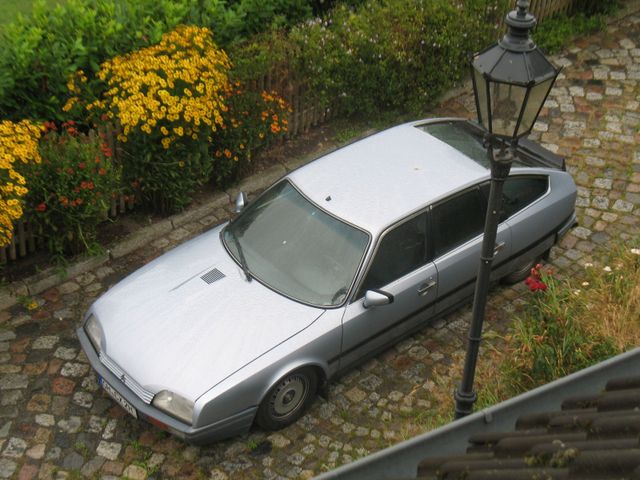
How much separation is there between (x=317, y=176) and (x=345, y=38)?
313 centimetres

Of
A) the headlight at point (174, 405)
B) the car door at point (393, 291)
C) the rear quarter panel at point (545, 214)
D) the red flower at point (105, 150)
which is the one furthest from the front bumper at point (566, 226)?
the red flower at point (105, 150)

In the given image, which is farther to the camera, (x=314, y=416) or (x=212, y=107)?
(x=212, y=107)

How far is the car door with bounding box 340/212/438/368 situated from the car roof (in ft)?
0.61

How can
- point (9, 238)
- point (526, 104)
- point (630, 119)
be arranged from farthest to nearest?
point (630, 119) < point (9, 238) < point (526, 104)

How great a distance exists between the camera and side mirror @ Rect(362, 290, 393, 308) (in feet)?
23.3

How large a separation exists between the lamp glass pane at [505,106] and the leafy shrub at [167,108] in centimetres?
406

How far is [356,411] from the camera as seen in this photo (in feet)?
24.7

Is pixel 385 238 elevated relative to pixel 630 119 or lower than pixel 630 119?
elevated

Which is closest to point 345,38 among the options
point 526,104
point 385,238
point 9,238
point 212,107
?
point 212,107

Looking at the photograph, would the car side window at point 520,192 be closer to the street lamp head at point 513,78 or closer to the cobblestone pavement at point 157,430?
the cobblestone pavement at point 157,430

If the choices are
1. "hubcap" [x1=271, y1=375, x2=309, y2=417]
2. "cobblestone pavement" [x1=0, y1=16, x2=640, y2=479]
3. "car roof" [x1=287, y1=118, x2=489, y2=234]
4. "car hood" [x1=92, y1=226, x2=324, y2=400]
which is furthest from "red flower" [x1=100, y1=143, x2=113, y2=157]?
"hubcap" [x1=271, y1=375, x2=309, y2=417]

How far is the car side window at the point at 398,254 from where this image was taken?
7.37m

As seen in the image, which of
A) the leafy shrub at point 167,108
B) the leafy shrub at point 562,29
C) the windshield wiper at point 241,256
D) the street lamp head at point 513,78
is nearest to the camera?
the street lamp head at point 513,78

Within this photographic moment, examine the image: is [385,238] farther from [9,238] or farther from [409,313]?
[9,238]
